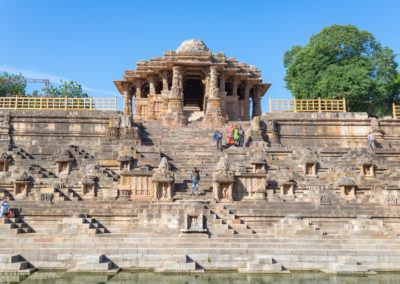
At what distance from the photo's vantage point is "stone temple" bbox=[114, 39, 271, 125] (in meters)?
31.1

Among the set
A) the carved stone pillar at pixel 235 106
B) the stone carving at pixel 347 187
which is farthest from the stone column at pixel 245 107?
the stone carving at pixel 347 187

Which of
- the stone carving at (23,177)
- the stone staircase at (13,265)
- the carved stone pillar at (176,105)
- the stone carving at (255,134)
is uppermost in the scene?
the carved stone pillar at (176,105)

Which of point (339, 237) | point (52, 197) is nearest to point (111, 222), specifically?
point (52, 197)

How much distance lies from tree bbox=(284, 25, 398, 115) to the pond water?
28.5 meters

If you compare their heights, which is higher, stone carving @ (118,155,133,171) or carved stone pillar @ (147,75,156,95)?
carved stone pillar @ (147,75,156,95)

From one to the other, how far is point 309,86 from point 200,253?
30589 millimetres

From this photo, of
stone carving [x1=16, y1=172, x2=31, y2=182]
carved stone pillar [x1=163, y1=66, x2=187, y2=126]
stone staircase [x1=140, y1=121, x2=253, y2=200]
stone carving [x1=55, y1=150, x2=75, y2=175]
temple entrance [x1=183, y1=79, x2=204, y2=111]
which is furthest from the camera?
temple entrance [x1=183, y1=79, x2=204, y2=111]

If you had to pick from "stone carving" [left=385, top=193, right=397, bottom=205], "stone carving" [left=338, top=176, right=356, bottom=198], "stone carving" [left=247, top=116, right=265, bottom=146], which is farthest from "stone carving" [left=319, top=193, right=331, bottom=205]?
"stone carving" [left=247, top=116, right=265, bottom=146]

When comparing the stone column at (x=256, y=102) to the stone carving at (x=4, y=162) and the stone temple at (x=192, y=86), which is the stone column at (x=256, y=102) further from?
the stone carving at (x=4, y=162)

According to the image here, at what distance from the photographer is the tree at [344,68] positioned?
36000mm

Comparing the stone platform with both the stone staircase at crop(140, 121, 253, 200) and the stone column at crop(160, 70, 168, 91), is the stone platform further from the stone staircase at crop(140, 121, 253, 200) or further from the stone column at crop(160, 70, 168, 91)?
the stone column at crop(160, 70, 168, 91)

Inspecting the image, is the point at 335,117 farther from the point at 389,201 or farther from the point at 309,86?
the point at 389,201

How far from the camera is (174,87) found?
31.2m

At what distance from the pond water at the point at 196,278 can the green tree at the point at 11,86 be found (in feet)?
151
